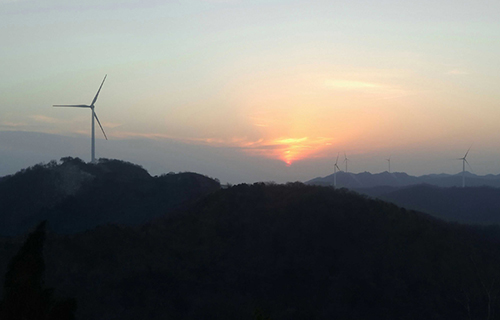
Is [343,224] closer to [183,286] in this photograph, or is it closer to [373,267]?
[373,267]

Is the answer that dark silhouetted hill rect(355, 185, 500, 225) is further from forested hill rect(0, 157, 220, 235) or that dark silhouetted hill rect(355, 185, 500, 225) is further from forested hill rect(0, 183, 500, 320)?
forested hill rect(0, 157, 220, 235)

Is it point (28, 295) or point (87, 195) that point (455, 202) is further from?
point (28, 295)

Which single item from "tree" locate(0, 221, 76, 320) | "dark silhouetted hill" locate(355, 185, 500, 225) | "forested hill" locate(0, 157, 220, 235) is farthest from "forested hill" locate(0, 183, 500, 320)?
"dark silhouetted hill" locate(355, 185, 500, 225)

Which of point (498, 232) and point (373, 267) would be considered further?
point (498, 232)

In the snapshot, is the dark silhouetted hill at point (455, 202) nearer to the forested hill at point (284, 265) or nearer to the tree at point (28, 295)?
the forested hill at point (284, 265)

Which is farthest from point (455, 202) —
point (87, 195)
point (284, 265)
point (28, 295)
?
point (28, 295)

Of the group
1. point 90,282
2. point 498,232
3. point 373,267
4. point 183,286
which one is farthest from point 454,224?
point 90,282
